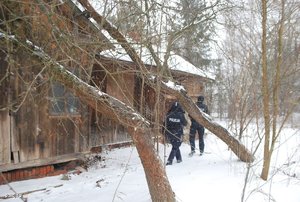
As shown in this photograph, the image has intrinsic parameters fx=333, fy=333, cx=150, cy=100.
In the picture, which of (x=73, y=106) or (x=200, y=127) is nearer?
(x=73, y=106)

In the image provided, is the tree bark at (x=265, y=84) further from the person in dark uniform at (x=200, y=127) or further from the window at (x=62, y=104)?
the window at (x=62, y=104)

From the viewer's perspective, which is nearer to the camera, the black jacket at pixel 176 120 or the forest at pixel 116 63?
the forest at pixel 116 63

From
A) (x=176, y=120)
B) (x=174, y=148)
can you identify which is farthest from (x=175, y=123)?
(x=174, y=148)

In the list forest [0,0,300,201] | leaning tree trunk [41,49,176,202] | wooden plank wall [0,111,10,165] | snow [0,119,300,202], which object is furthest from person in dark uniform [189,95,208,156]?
wooden plank wall [0,111,10,165]

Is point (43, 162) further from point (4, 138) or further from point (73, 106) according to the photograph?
point (73, 106)

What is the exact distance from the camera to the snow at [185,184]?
631 cm

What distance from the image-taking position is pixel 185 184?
692 cm

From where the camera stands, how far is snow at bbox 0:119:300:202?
6.31 meters

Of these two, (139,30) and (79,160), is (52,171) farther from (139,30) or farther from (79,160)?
(139,30)

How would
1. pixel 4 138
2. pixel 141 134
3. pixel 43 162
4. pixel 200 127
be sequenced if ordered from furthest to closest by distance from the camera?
pixel 200 127 < pixel 43 162 < pixel 4 138 < pixel 141 134

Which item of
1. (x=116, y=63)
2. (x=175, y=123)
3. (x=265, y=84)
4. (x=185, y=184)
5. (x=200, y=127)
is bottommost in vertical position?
(x=185, y=184)

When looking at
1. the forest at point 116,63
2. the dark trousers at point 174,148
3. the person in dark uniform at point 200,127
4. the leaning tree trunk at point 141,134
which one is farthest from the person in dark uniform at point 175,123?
the leaning tree trunk at point 141,134

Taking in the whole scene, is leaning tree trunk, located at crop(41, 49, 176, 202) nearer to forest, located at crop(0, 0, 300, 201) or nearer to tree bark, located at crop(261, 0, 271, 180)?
forest, located at crop(0, 0, 300, 201)

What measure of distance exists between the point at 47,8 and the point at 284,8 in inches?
185
